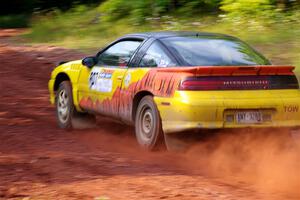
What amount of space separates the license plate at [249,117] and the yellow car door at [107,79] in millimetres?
1848

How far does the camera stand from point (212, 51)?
25.6ft

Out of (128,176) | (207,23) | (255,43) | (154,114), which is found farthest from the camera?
Answer: (207,23)

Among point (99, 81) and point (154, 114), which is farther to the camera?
point (99, 81)

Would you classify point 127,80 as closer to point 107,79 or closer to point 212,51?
point 107,79

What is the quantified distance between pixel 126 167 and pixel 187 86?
1139 millimetres

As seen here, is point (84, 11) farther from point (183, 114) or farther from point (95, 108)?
point (183, 114)

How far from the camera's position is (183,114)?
23.1 feet

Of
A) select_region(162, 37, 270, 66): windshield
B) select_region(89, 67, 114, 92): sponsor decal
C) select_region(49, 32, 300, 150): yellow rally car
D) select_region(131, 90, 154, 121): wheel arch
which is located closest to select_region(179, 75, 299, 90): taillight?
select_region(49, 32, 300, 150): yellow rally car

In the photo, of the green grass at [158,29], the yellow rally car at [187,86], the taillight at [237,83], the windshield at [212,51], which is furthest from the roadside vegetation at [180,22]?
the taillight at [237,83]

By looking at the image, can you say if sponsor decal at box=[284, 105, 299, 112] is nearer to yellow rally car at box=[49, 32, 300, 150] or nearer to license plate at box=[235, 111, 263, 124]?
yellow rally car at box=[49, 32, 300, 150]

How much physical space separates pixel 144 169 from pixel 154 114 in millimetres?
915

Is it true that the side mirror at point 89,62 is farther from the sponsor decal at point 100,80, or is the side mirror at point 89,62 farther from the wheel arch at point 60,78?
the wheel arch at point 60,78

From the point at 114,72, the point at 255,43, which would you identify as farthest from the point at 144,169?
the point at 255,43

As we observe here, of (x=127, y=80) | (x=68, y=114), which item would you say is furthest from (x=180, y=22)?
(x=127, y=80)
